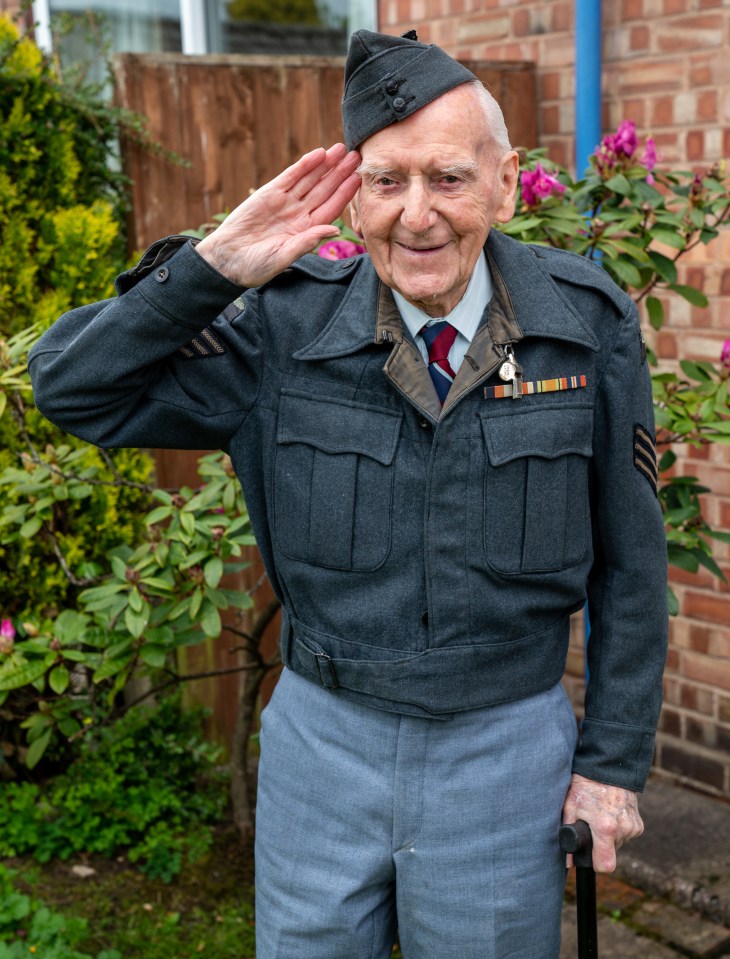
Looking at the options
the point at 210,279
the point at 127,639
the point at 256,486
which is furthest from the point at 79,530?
the point at 210,279

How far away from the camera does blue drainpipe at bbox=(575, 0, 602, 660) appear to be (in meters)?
3.69

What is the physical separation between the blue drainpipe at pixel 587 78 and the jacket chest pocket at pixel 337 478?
6.39 feet

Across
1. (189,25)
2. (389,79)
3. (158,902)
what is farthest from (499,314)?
(189,25)

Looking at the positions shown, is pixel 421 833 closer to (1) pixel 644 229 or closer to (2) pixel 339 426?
(2) pixel 339 426

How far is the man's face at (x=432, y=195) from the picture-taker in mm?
1780

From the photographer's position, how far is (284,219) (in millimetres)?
1886

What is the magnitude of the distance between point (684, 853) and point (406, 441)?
221 cm

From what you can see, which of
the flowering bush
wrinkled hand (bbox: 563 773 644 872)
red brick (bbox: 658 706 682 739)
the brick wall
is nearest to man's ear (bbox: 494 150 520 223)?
the flowering bush

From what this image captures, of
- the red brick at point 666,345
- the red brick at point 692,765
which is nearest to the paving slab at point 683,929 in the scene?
the red brick at point 692,765

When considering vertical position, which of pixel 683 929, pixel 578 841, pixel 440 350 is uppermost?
pixel 440 350

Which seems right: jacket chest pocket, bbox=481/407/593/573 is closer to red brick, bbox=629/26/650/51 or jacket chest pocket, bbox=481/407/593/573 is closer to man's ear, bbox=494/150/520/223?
man's ear, bbox=494/150/520/223

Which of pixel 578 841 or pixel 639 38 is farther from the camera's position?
pixel 639 38

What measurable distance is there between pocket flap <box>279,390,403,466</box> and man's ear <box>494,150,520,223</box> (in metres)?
0.37

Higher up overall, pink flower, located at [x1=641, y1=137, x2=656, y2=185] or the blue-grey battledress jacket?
pink flower, located at [x1=641, y1=137, x2=656, y2=185]
